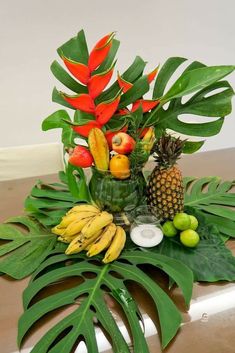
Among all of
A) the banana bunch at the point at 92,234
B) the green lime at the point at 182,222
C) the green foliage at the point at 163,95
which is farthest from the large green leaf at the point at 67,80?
the green lime at the point at 182,222

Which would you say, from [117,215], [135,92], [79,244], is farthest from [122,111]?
[79,244]

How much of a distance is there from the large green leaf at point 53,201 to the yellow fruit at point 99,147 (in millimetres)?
123

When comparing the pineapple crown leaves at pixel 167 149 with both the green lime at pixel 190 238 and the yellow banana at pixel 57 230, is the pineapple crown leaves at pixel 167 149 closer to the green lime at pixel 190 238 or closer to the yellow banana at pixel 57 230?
the green lime at pixel 190 238

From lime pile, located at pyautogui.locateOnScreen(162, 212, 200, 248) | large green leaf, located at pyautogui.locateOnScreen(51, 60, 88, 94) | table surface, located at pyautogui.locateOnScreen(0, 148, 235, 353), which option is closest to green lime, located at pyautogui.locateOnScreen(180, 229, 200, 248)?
lime pile, located at pyautogui.locateOnScreen(162, 212, 200, 248)

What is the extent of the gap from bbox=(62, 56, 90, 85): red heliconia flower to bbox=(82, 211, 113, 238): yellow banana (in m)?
0.38

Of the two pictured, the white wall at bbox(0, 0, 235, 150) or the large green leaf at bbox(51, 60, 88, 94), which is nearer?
the large green leaf at bbox(51, 60, 88, 94)

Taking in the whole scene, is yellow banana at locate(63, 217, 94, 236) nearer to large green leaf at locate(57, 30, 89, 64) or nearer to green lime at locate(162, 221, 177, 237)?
green lime at locate(162, 221, 177, 237)

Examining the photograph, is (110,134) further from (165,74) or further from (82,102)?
(165,74)

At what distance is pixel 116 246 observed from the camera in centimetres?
84

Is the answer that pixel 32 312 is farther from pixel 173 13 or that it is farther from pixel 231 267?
pixel 173 13

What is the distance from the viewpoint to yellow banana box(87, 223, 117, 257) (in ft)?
2.74

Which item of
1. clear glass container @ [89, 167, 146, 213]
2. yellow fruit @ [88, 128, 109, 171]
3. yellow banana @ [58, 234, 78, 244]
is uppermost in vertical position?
yellow fruit @ [88, 128, 109, 171]

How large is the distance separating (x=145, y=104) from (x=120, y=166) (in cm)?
22

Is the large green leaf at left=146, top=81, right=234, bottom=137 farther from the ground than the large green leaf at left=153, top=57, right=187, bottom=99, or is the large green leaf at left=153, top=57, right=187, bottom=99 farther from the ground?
the large green leaf at left=153, top=57, right=187, bottom=99
